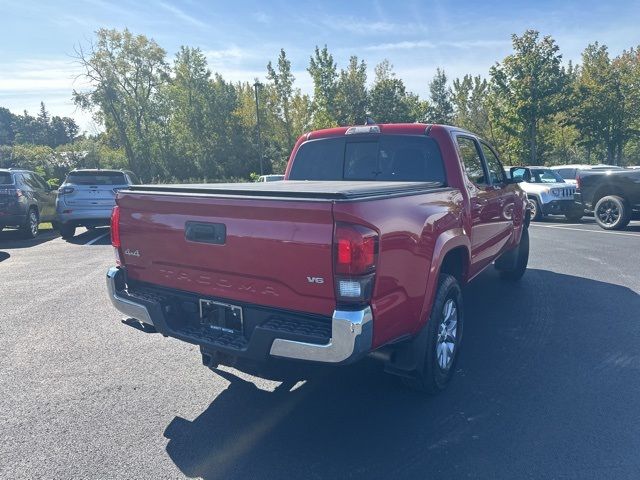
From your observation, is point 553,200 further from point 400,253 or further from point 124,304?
point 124,304

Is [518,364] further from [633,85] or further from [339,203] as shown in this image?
[633,85]

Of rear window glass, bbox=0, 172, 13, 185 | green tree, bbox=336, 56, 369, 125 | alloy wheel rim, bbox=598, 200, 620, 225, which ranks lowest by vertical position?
alloy wheel rim, bbox=598, 200, 620, 225

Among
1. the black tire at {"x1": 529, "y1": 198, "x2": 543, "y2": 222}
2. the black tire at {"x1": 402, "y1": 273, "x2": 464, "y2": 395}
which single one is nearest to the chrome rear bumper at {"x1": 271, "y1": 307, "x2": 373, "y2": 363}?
the black tire at {"x1": 402, "y1": 273, "x2": 464, "y2": 395}

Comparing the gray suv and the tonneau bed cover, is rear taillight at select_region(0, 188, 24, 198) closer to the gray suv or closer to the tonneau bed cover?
A: the gray suv

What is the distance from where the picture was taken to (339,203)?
106 inches

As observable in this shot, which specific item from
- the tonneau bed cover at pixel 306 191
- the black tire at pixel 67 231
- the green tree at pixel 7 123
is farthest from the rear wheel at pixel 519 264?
the green tree at pixel 7 123

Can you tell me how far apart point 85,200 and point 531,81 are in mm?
23023

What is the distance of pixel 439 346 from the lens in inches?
149

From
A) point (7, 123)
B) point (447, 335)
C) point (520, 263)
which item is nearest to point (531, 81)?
point (520, 263)

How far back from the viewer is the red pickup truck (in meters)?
2.74

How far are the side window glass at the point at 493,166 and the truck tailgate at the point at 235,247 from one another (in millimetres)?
3398

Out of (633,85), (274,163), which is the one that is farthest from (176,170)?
(633,85)

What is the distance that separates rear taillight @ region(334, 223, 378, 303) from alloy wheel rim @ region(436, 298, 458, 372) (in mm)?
1199

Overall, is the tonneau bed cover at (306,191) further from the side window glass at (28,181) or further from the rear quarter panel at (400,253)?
the side window glass at (28,181)
